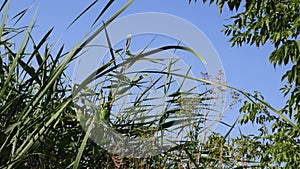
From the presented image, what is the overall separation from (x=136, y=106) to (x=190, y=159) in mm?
263

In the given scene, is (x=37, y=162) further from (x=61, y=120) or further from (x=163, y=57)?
(x=163, y=57)

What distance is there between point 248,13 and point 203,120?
2.64 meters

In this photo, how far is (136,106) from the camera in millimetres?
1504

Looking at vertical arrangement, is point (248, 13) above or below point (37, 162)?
above

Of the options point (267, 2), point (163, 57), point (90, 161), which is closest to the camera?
point (90, 161)

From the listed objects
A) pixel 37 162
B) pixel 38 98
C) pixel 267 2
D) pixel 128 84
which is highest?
pixel 267 2

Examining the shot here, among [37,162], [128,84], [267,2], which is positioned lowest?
[37,162]

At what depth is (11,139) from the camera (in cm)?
117

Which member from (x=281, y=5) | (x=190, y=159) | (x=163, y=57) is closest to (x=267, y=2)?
(x=281, y=5)

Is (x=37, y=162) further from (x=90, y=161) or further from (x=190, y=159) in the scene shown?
(x=190, y=159)

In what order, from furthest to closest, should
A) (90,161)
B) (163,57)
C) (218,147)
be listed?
(163,57) → (218,147) → (90,161)

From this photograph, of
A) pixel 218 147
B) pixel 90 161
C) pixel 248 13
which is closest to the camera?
pixel 90 161

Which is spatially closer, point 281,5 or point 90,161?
point 90,161

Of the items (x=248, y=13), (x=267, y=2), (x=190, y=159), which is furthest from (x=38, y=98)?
(x=248, y=13)
